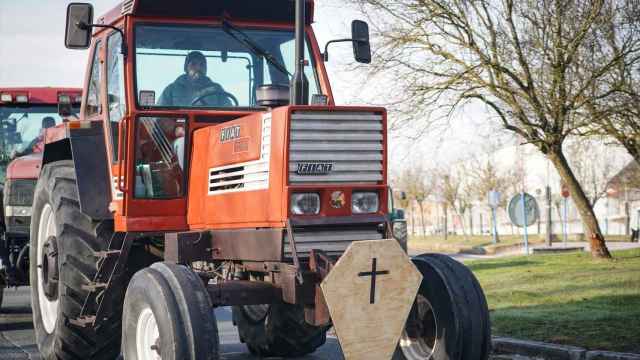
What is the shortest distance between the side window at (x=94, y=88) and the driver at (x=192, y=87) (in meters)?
1.19

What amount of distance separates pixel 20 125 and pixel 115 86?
728 centimetres

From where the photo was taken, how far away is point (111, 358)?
27.9 ft

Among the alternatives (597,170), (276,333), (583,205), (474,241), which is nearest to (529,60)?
(583,205)

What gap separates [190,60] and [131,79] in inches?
19.7

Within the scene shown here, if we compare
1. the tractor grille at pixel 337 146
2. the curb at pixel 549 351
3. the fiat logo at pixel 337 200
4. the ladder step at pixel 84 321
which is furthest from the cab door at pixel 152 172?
the curb at pixel 549 351

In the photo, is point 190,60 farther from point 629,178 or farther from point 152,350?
point 629,178

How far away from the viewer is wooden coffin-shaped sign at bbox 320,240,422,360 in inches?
235

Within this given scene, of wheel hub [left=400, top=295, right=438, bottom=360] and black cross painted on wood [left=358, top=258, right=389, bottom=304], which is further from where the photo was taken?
wheel hub [left=400, top=295, right=438, bottom=360]

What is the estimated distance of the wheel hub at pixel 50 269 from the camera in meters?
8.63

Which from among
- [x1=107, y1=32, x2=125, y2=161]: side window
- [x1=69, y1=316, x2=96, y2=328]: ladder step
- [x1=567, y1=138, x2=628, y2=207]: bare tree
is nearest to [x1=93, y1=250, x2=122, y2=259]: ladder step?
[x1=69, y1=316, x2=96, y2=328]: ladder step

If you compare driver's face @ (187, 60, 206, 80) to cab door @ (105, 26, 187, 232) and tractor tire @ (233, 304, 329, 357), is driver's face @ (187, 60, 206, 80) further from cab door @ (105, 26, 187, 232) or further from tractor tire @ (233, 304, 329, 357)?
tractor tire @ (233, 304, 329, 357)

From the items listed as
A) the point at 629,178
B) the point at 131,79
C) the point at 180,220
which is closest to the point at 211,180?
the point at 180,220

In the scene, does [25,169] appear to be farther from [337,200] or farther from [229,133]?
[337,200]

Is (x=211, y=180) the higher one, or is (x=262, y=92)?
(x=262, y=92)
